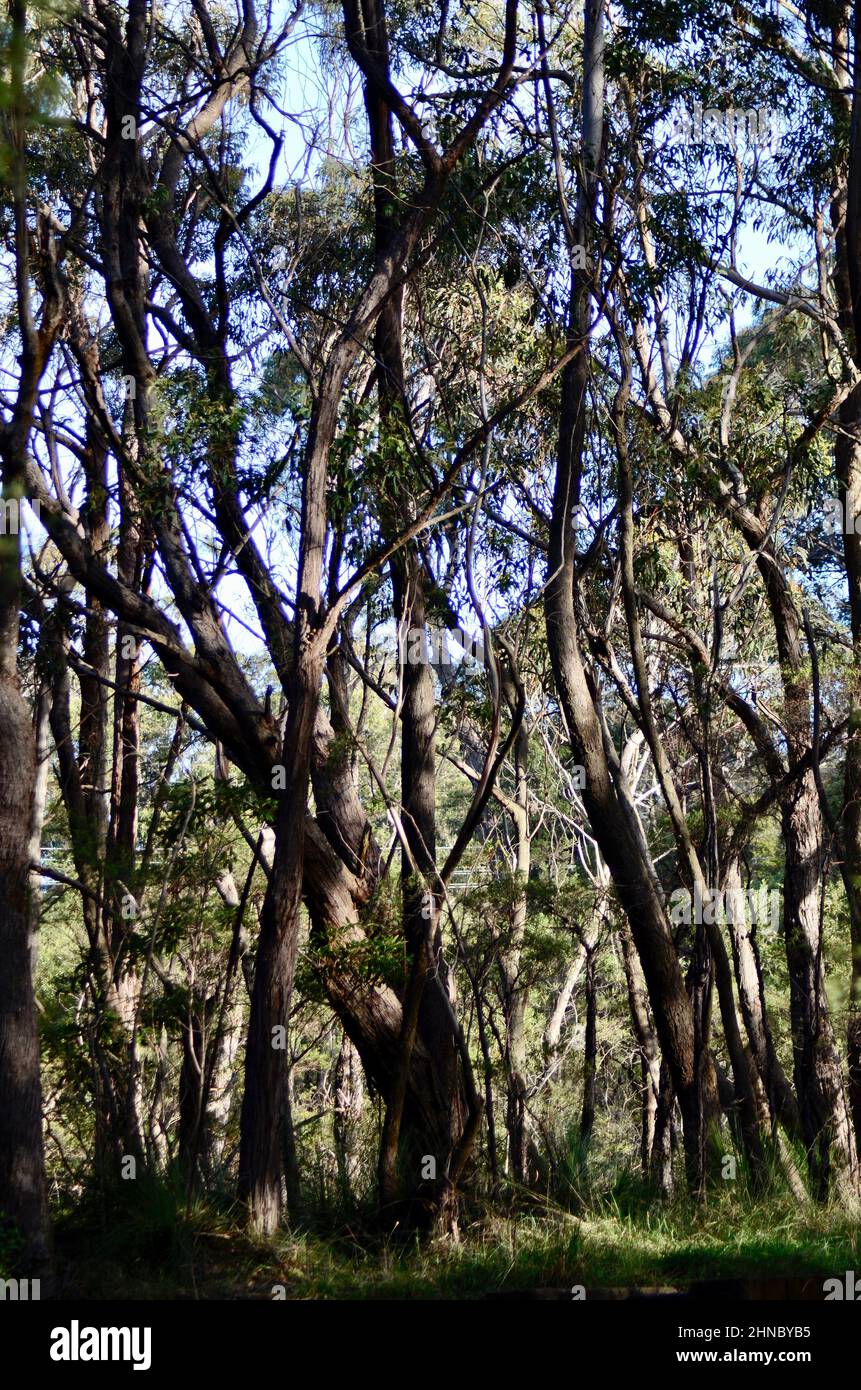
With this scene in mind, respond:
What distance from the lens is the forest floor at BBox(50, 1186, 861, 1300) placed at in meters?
6.11

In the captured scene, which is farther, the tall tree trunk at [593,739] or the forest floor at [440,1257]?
the tall tree trunk at [593,739]

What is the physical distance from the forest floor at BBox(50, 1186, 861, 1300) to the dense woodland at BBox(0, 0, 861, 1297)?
0.04m

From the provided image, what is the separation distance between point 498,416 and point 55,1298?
15.9ft

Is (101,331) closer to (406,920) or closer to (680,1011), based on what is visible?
(406,920)

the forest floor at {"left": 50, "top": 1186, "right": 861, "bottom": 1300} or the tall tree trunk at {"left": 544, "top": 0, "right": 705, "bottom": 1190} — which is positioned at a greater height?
the tall tree trunk at {"left": 544, "top": 0, "right": 705, "bottom": 1190}

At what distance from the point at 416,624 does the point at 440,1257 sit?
3817mm

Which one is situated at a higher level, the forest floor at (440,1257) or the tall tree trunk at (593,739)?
the tall tree trunk at (593,739)

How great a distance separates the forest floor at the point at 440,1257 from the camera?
6.11m

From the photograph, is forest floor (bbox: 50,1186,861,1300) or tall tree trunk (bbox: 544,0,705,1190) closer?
forest floor (bbox: 50,1186,861,1300)

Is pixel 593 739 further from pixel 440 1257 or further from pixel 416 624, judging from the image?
pixel 440 1257

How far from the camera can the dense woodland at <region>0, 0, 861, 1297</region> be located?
22.8 ft

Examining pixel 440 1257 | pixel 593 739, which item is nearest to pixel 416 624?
pixel 593 739

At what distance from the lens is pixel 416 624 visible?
8.60 meters

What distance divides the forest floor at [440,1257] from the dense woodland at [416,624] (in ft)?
0.13
